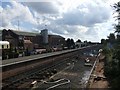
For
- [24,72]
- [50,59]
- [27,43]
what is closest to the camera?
[24,72]

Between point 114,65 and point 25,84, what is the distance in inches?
363

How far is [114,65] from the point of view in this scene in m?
27.7

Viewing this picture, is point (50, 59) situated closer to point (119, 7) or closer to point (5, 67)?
point (5, 67)

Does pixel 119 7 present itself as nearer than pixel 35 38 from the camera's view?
Yes

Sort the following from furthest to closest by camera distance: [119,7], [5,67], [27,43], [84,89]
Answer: [27,43], [5,67], [119,7], [84,89]

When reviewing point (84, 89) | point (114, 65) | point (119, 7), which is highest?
point (119, 7)

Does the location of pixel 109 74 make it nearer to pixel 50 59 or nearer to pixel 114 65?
pixel 114 65

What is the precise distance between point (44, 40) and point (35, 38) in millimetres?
4743

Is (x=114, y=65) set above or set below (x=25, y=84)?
above

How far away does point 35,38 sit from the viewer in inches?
5472

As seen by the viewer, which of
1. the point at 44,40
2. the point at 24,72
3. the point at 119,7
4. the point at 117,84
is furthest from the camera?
the point at 44,40

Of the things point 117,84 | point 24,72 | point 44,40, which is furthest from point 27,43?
point 117,84

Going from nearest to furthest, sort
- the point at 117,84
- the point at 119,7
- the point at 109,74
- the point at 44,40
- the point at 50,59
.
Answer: the point at 117,84 → the point at 119,7 → the point at 109,74 → the point at 50,59 → the point at 44,40

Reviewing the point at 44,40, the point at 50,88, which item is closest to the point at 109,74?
the point at 50,88
